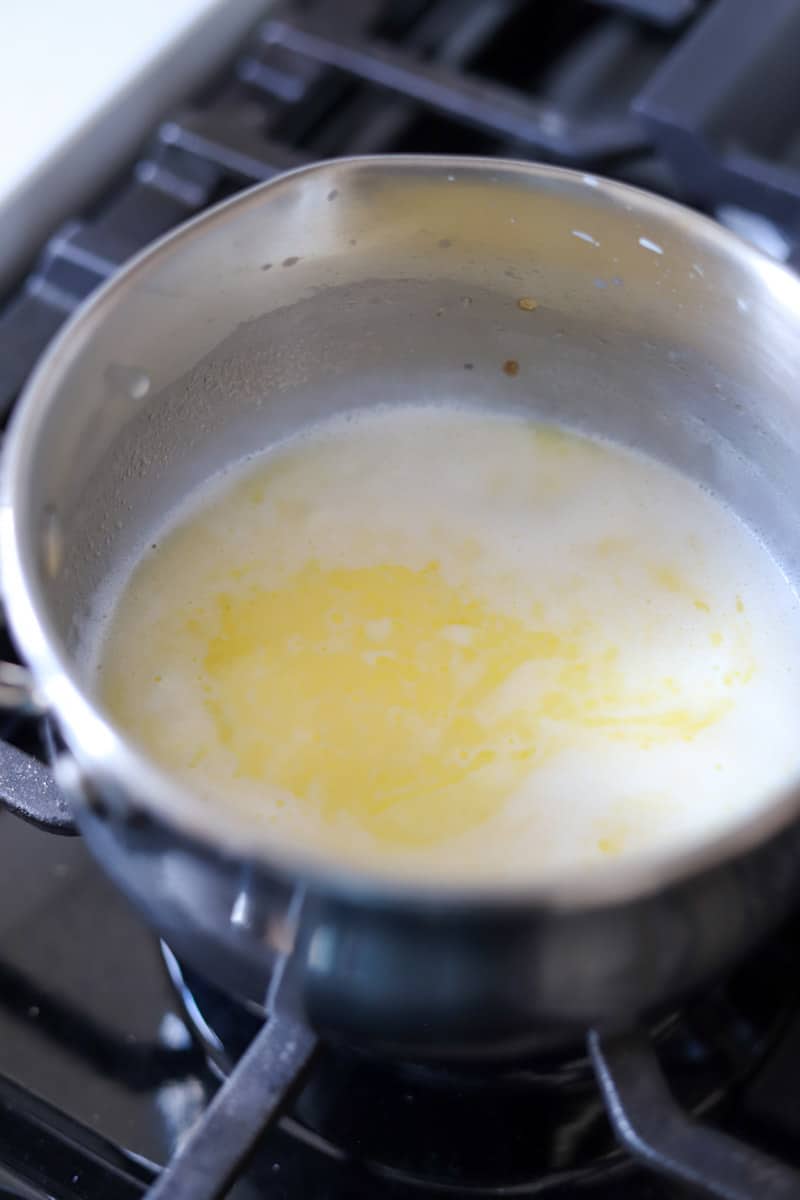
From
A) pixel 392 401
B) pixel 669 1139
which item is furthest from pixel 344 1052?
pixel 392 401

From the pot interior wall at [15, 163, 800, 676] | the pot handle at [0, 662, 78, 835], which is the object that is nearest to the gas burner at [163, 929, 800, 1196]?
the pot handle at [0, 662, 78, 835]

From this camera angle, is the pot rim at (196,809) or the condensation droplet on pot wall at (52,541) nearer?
the pot rim at (196,809)

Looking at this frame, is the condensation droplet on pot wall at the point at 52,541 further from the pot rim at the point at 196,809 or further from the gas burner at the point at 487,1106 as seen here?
the gas burner at the point at 487,1106

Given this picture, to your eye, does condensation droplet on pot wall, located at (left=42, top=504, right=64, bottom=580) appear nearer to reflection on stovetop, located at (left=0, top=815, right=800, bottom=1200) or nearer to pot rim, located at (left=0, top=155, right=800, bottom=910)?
pot rim, located at (left=0, top=155, right=800, bottom=910)

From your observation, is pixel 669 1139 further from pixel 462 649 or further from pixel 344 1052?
pixel 462 649

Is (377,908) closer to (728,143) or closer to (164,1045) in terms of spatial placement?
(164,1045)

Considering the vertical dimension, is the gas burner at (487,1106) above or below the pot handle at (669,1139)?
below

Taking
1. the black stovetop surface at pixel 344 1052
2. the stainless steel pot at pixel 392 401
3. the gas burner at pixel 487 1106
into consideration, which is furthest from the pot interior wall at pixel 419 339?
the gas burner at pixel 487 1106

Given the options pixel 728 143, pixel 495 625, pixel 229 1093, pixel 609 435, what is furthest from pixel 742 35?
pixel 229 1093
